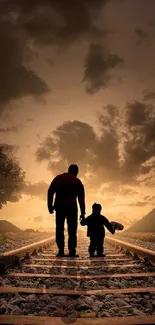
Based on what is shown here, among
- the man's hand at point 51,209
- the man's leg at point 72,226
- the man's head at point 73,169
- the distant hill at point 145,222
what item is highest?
the distant hill at point 145,222

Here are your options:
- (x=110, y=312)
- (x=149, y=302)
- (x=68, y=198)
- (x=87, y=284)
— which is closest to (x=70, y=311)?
(x=110, y=312)

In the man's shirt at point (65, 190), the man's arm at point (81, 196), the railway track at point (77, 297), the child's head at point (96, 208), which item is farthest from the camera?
the child's head at point (96, 208)

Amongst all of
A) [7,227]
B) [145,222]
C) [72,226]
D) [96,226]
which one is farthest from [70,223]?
[145,222]

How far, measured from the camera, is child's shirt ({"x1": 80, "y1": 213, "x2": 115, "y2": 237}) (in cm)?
694

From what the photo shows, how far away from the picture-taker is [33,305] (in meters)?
2.96

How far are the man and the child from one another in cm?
26

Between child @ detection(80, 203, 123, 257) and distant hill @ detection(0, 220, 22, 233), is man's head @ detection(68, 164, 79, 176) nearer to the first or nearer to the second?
child @ detection(80, 203, 123, 257)

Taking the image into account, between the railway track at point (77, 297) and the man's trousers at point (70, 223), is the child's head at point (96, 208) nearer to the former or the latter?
the man's trousers at point (70, 223)

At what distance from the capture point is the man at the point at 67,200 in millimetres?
6735

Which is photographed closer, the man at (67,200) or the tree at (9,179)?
the man at (67,200)

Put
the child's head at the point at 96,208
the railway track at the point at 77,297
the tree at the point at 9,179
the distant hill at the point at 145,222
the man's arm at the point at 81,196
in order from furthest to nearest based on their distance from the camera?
1. the distant hill at the point at 145,222
2. the tree at the point at 9,179
3. the child's head at the point at 96,208
4. the man's arm at the point at 81,196
5. the railway track at the point at 77,297

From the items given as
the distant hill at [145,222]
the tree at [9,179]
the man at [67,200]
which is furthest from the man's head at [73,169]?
the distant hill at [145,222]

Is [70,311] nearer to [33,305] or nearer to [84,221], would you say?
[33,305]

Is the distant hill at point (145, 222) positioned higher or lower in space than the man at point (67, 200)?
higher
